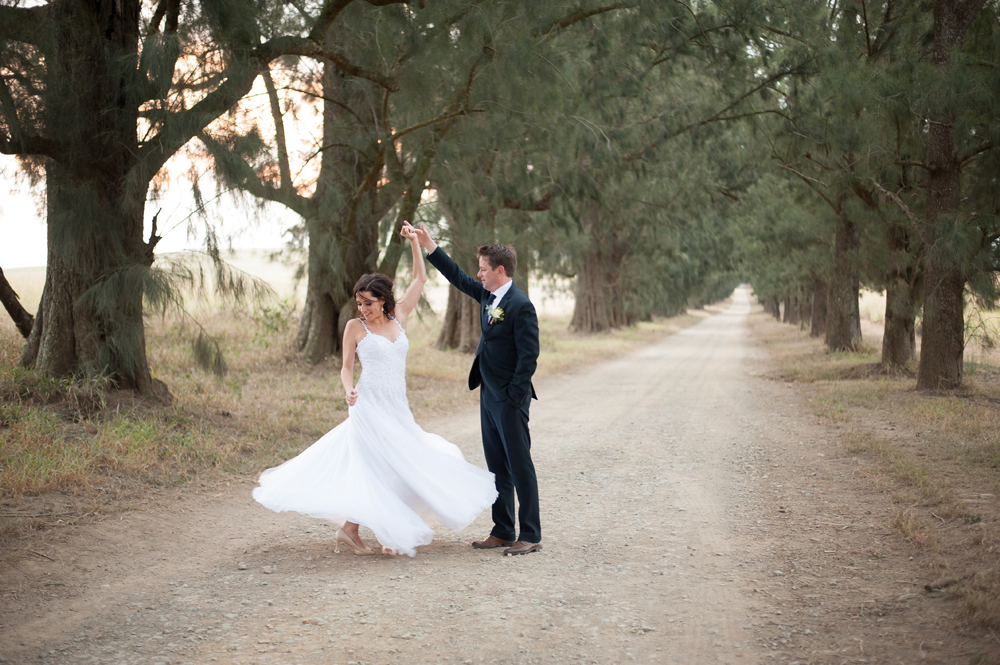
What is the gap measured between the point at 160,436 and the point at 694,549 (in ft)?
17.1

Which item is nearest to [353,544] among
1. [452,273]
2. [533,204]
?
[452,273]

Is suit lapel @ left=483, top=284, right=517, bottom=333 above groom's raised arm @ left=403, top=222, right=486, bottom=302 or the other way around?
the other way around

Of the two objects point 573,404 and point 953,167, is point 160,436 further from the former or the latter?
point 953,167

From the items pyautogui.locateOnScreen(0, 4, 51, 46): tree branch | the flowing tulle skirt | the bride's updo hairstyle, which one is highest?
pyautogui.locateOnScreen(0, 4, 51, 46): tree branch

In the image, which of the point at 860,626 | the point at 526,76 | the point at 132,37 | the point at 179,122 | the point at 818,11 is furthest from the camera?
the point at 818,11

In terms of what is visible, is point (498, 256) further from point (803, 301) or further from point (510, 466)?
point (803, 301)

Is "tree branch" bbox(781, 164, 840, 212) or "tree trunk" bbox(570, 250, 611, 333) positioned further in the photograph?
"tree trunk" bbox(570, 250, 611, 333)

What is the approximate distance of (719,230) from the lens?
30312 mm

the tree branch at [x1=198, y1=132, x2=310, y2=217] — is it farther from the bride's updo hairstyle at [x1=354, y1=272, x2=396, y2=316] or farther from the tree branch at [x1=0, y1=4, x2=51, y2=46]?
the bride's updo hairstyle at [x1=354, y1=272, x2=396, y2=316]

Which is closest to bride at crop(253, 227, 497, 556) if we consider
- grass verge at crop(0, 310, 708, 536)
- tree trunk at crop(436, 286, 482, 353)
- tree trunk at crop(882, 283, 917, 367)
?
grass verge at crop(0, 310, 708, 536)

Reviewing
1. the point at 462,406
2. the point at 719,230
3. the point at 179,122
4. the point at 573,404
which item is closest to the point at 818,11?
the point at 573,404

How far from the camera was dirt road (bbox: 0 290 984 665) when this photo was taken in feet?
11.5

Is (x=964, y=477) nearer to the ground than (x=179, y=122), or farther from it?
nearer to the ground

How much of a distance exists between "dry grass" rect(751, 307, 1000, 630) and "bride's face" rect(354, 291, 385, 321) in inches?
148
